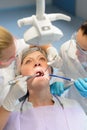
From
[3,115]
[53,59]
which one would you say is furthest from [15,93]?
[53,59]

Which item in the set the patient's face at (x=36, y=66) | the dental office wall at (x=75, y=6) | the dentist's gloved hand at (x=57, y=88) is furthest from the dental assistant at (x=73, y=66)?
the dental office wall at (x=75, y=6)

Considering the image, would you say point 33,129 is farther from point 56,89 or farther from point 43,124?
point 56,89

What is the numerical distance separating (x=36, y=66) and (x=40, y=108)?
9.4 inches

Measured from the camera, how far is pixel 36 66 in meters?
1.50

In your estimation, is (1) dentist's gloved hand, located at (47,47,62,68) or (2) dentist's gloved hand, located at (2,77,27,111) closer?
(2) dentist's gloved hand, located at (2,77,27,111)

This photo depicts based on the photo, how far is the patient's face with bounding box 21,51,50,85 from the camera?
143cm

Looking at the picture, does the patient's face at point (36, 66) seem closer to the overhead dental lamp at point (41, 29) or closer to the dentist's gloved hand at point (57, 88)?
the dentist's gloved hand at point (57, 88)

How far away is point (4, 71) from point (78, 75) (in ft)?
1.79

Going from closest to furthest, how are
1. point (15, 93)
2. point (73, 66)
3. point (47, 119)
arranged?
point (15, 93), point (47, 119), point (73, 66)

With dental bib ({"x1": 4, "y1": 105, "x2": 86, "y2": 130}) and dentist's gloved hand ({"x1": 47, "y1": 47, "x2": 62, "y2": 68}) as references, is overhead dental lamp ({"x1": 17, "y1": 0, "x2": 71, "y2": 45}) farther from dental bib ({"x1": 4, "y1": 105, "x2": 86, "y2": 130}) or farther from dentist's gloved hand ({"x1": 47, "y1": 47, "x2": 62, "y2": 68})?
dental bib ({"x1": 4, "y1": 105, "x2": 86, "y2": 130})

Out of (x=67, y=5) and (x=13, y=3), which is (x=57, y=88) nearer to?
(x=67, y=5)

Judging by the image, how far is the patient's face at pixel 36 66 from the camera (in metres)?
1.43

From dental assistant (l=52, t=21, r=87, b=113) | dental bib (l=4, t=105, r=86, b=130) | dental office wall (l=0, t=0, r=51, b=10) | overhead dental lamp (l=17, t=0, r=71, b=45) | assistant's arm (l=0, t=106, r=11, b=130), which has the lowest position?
dental bib (l=4, t=105, r=86, b=130)

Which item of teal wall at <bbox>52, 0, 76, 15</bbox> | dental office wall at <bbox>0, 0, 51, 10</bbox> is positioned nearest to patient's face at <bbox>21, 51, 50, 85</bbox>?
teal wall at <bbox>52, 0, 76, 15</bbox>
